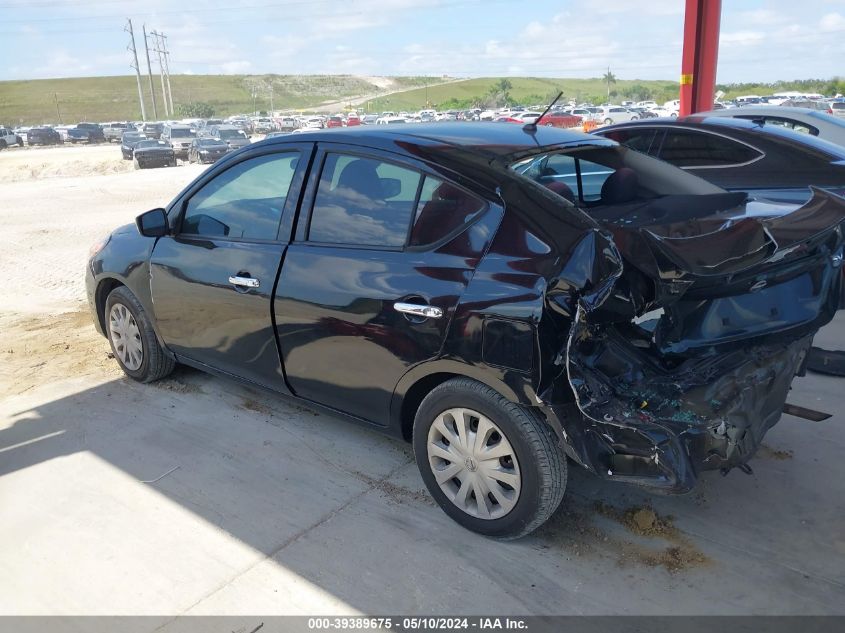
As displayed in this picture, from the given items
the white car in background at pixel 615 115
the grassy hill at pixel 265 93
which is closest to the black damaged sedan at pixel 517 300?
the white car in background at pixel 615 115

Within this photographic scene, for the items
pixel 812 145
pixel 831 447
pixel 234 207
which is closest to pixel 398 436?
pixel 234 207

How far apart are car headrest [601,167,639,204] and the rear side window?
112cm

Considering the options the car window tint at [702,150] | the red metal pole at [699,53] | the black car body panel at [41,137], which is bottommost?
the black car body panel at [41,137]

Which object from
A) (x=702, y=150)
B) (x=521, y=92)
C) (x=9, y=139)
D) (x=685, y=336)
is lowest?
(x=9, y=139)

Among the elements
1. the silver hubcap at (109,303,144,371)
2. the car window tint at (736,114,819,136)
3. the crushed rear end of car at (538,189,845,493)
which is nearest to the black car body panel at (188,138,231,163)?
the car window tint at (736,114,819,136)

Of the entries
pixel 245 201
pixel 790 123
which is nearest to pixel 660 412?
pixel 245 201

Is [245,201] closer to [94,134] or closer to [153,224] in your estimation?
[153,224]

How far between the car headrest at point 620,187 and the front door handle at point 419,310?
1.36 metres

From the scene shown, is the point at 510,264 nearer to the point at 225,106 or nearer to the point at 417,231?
the point at 417,231

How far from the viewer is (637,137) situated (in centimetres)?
689

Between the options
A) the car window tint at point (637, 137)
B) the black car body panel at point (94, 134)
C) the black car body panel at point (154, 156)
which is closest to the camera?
the car window tint at point (637, 137)

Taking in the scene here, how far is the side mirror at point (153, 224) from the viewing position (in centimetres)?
418

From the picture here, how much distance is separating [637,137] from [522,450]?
504 cm

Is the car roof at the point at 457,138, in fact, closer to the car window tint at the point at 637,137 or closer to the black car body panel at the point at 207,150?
the car window tint at the point at 637,137
